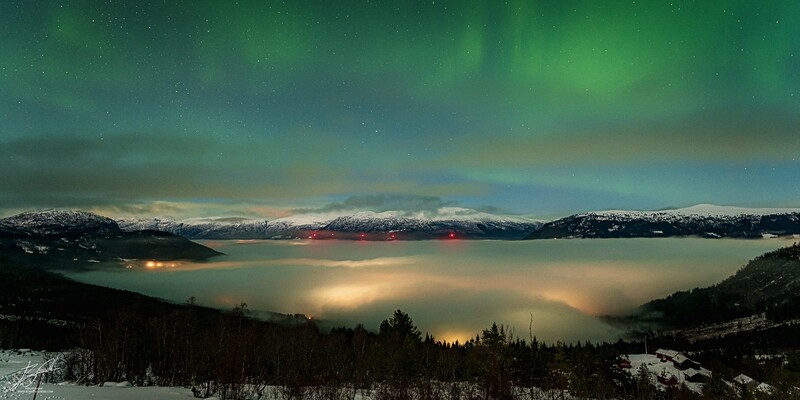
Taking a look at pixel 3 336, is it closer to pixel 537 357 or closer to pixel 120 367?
pixel 120 367

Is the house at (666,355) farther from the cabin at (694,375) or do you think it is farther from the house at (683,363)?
the cabin at (694,375)

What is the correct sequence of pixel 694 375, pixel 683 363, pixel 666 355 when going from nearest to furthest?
pixel 694 375, pixel 683 363, pixel 666 355

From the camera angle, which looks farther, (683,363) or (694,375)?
(683,363)

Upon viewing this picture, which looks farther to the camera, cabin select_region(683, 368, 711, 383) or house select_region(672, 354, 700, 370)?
house select_region(672, 354, 700, 370)

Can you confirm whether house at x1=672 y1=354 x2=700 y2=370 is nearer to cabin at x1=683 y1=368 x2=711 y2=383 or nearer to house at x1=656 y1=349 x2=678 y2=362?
cabin at x1=683 y1=368 x2=711 y2=383

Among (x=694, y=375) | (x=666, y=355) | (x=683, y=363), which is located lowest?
(x=694, y=375)

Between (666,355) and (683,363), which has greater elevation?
(683,363)

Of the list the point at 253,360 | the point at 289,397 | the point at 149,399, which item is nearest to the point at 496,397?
the point at 289,397

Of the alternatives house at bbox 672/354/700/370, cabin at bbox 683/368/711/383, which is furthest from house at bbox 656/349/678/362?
cabin at bbox 683/368/711/383

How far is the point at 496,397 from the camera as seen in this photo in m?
56.5

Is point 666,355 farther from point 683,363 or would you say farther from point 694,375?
Result: point 694,375

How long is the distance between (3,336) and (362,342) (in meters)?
127

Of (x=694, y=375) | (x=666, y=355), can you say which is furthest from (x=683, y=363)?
(x=666, y=355)

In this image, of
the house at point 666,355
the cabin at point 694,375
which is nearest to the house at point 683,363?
the cabin at point 694,375
